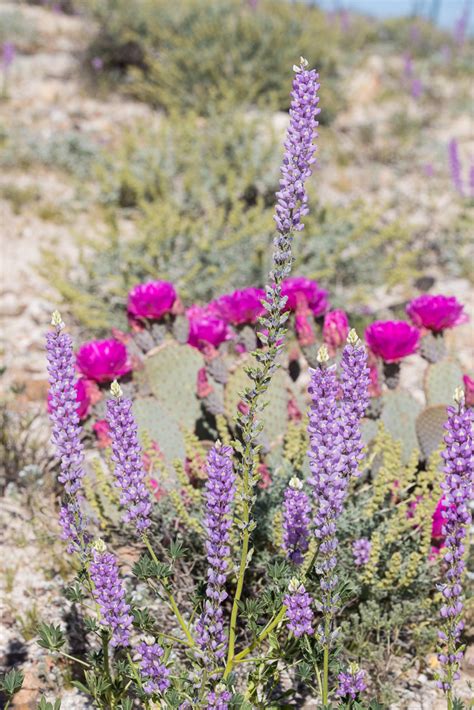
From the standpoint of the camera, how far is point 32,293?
5934 millimetres

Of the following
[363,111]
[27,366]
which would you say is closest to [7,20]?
[363,111]

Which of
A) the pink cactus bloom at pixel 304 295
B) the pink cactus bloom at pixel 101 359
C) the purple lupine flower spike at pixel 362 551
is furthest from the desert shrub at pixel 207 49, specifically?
the purple lupine flower spike at pixel 362 551

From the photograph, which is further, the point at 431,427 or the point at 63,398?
the point at 431,427

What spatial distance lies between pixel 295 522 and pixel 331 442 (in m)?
0.38

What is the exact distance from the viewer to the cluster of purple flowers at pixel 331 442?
1.59m

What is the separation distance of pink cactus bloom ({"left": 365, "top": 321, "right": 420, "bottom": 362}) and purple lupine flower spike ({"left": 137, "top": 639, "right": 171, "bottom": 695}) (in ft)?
5.32

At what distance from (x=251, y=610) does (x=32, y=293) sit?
15.0 ft

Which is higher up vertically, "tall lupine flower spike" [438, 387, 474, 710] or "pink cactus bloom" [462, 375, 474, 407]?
"tall lupine flower spike" [438, 387, 474, 710]

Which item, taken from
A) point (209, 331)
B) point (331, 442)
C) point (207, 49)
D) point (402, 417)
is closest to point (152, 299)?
point (209, 331)

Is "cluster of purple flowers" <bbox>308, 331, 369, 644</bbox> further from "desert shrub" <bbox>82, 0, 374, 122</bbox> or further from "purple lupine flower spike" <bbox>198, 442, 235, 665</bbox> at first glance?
"desert shrub" <bbox>82, 0, 374, 122</bbox>

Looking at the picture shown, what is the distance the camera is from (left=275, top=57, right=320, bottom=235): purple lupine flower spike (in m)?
1.60

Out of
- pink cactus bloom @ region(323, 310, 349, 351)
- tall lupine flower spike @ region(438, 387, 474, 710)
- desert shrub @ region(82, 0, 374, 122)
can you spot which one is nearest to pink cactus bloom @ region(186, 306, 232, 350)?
pink cactus bloom @ region(323, 310, 349, 351)

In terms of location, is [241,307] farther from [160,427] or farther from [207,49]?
[207,49]

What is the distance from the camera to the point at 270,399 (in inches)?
125
